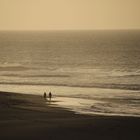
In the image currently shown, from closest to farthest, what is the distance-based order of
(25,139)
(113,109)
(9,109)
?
(25,139) < (9,109) < (113,109)

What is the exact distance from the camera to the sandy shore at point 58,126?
28969 millimetres

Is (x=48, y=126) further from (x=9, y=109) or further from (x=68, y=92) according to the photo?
(x=68, y=92)

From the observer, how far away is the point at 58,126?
32.1 meters

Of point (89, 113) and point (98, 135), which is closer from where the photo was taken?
point (98, 135)

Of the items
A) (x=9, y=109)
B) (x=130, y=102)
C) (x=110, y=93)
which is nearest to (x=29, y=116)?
(x=9, y=109)

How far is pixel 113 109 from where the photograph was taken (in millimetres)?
46219

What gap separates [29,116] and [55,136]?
8.76 meters

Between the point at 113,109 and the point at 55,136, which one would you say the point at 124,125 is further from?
the point at 113,109

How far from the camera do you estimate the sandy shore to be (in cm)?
2897

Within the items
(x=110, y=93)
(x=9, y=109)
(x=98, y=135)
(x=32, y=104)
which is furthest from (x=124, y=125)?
(x=110, y=93)

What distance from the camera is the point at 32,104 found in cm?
4784

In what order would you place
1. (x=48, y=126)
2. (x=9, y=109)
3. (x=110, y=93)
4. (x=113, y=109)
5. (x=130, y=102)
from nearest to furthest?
(x=48, y=126) → (x=9, y=109) → (x=113, y=109) → (x=130, y=102) → (x=110, y=93)

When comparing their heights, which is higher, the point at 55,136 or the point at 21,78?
the point at 21,78

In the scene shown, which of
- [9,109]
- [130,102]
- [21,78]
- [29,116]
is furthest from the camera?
[21,78]
